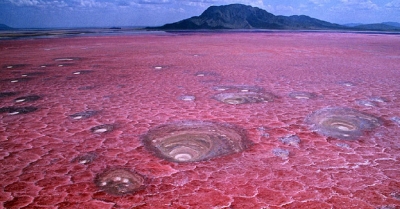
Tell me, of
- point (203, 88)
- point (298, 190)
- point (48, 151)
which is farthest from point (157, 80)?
point (298, 190)

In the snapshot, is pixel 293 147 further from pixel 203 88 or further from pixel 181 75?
pixel 181 75

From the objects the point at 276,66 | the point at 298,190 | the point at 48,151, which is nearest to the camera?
the point at 298,190

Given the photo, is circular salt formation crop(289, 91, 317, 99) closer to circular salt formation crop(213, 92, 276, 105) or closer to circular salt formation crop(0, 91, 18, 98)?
circular salt formation crop(213, 92, 276, 105)

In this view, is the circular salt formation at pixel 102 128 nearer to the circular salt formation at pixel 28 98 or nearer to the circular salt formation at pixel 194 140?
the circular salt formation at pixel 194 140

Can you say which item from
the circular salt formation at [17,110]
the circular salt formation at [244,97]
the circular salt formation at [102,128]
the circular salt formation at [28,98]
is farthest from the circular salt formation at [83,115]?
the circular salt formation at [244,97]

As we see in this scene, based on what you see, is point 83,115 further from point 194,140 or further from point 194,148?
point 194,148

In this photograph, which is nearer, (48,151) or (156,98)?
(48,151)
